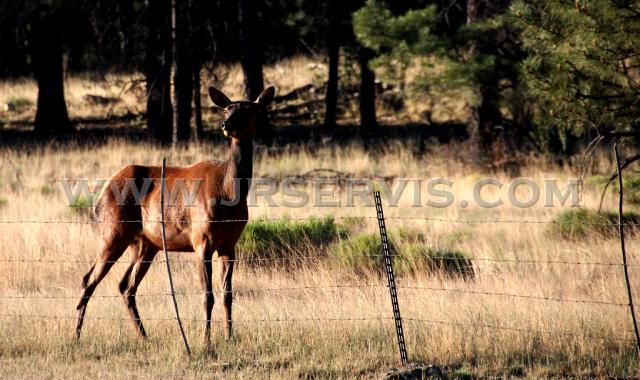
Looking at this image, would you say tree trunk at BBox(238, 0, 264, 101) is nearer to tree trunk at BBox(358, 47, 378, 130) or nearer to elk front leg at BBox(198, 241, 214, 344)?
tree trunk at BBox(358, 47, 378, 130)

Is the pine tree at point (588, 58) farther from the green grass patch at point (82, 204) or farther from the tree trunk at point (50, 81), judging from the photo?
the tree trunk at point (50, 81)

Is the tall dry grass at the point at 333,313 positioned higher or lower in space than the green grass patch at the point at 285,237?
lower

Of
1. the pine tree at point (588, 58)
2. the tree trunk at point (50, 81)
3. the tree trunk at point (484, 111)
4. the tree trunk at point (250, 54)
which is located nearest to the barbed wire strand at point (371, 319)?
the pine tree at point (588, 58)

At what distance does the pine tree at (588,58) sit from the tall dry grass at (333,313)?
1941 millimetres

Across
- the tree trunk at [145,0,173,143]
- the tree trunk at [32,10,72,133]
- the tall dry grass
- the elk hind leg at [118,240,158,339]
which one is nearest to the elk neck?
the elk hind leg at [118,240,158,339]

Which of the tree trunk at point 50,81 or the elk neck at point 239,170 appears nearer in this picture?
the elk neck at point 239,170

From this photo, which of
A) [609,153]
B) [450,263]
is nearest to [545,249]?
[450,263]

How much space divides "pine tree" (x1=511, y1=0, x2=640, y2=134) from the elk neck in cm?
516

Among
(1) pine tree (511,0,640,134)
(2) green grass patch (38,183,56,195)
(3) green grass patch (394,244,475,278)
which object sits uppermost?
(1) pine tree (511,0,640,134)

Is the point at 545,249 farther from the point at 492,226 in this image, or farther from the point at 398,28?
the point at 398,28

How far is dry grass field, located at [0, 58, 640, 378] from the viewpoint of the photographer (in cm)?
Answer: 805

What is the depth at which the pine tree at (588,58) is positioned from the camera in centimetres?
1170

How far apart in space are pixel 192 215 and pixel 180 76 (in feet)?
45.6

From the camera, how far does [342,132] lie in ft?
94.9
